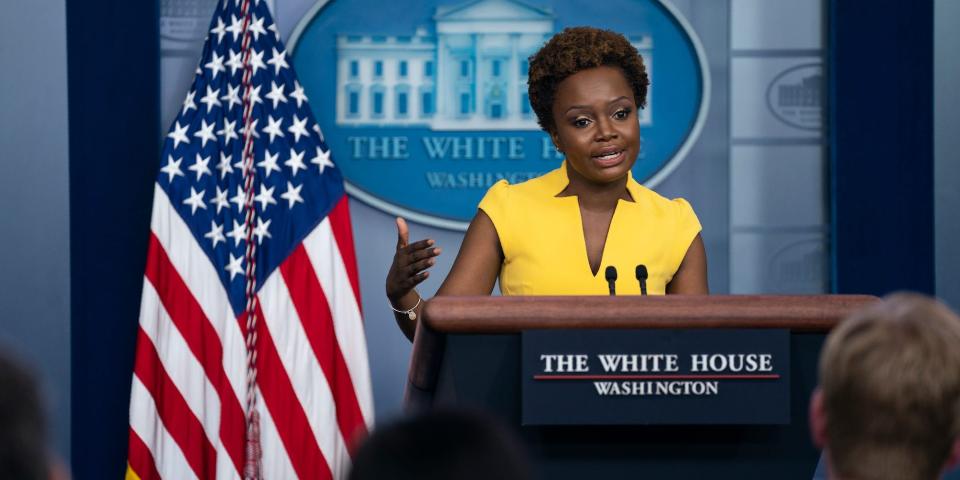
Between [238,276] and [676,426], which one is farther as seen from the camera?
[238,276]

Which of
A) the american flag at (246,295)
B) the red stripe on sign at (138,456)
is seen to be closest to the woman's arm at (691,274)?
the american flag at (246,295)

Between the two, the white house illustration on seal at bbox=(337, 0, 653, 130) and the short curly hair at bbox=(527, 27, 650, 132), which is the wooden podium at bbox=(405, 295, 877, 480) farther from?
the white house illustration on seal at bbox=(337, 0, 653, 130)

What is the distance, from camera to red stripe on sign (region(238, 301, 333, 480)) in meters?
3.75

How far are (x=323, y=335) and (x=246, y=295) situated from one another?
256 mm

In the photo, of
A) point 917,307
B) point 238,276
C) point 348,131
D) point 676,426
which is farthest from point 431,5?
point 917,307

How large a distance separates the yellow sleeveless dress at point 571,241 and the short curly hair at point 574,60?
19cm

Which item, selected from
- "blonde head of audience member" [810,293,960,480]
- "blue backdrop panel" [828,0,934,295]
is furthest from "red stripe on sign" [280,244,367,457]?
"blonde head of audience member" [810,293,960,480]

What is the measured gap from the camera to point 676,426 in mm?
1914

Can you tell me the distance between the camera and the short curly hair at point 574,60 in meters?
2.61

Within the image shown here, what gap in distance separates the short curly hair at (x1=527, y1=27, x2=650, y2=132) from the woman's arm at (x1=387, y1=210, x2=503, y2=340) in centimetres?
29

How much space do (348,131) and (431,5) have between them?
490 mm

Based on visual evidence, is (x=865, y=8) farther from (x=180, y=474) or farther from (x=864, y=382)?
(x=864, y=382)

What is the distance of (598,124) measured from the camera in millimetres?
2578

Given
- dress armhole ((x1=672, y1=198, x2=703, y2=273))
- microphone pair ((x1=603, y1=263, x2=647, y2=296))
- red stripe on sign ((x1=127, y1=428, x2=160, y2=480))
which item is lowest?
red stripe on sign ((x1=127, y1=428, x2=160, y2=480))
